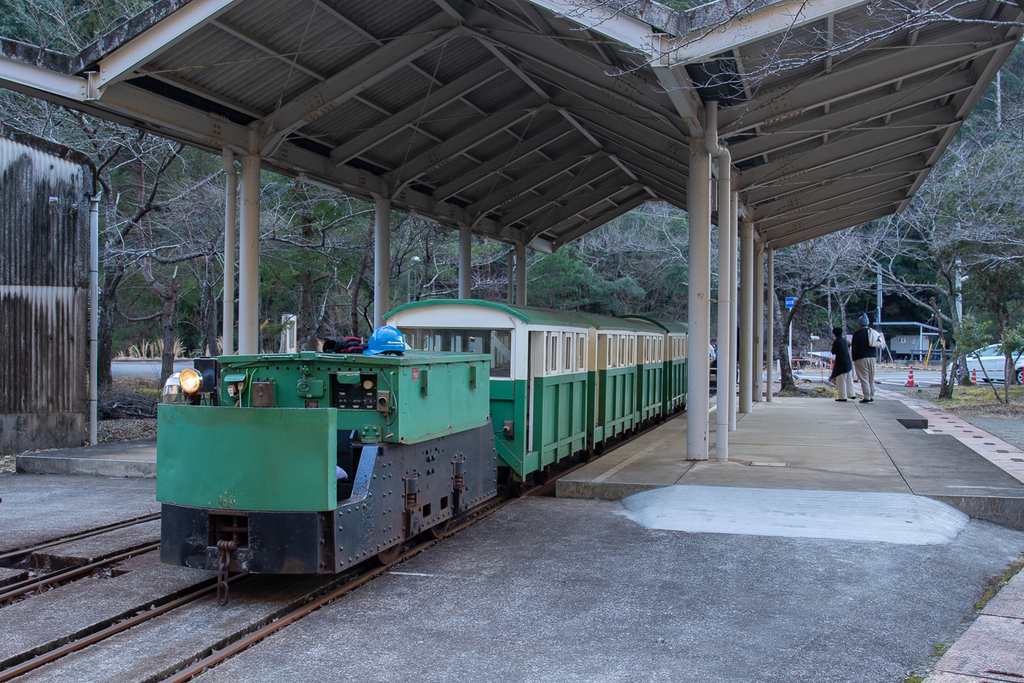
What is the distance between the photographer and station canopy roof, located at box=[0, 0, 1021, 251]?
9125mm

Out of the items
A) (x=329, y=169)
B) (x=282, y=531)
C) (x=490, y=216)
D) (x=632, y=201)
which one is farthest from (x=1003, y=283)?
(x=282, y=531)

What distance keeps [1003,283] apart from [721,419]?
15.3 metres

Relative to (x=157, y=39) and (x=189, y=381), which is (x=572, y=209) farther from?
(x=189, y=381)

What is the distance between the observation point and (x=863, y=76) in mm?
10602

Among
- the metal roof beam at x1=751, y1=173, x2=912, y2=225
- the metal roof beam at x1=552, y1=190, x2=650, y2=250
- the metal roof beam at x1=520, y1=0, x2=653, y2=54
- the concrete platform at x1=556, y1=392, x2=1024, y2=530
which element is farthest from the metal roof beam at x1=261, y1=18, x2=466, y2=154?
the metal roof beam at x1=552, y1=190, x2=650, y2=250

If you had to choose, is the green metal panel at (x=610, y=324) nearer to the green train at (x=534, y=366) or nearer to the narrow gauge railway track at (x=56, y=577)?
the green train at (x=534, y=366)

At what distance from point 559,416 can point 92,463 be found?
654 cm

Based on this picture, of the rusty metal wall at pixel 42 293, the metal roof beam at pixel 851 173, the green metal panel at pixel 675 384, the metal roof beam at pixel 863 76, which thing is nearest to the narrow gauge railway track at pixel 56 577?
the rusty metal wall at pixel 42 293

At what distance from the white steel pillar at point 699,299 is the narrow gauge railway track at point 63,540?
22.9ft

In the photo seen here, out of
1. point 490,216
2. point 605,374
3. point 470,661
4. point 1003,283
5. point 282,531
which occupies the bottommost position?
point 470,661

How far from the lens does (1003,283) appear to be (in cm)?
2277

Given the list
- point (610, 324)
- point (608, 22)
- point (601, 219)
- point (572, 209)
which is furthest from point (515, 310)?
point (601, 219)

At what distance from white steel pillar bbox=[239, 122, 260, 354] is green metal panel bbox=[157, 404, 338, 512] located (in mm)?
6545

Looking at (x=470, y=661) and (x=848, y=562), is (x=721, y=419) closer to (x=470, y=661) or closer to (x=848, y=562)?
(x=848, y=562)
